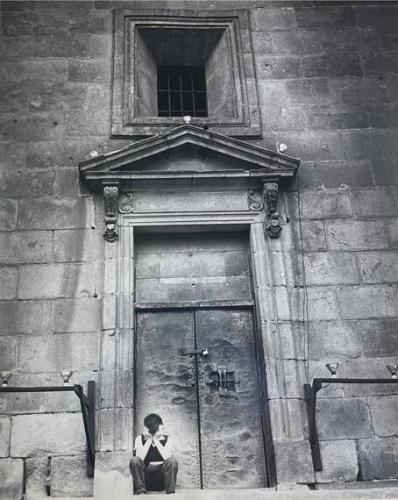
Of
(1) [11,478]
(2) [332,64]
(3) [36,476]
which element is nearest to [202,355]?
(3) [36,476]

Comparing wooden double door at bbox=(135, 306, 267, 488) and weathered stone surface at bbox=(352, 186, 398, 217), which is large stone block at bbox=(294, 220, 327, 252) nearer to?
weathered stone surface at bbox=(352, 186, 398, 217)

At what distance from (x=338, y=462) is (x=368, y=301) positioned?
223 cm

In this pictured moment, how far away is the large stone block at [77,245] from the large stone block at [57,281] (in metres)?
0.12

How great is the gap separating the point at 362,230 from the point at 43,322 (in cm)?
472

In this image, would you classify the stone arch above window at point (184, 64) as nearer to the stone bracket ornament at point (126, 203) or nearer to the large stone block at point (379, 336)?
the stone bracket ornament at point (126, 203)

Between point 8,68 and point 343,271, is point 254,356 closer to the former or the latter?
point 343,271

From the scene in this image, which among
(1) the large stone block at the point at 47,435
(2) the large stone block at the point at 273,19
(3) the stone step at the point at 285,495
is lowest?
(3) the stone step at the point at 285,495

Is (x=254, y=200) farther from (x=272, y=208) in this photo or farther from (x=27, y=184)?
(x=27, y=184)

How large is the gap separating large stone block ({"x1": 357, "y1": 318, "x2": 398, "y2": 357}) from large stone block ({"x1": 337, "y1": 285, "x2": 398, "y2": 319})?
0.10 m

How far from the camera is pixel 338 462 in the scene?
25.4 ft

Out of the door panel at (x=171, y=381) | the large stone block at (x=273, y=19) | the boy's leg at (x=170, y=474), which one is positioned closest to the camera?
the boy's leg at (x=170, y=474)

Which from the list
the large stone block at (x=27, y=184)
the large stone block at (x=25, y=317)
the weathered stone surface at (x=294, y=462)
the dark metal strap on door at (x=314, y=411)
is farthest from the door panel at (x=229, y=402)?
the large stone block at (x=27, y=184)

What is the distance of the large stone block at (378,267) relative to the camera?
8844mm

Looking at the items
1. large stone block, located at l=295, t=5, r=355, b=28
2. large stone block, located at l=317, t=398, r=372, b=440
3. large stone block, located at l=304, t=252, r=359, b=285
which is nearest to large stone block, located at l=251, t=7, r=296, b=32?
large stone block, located at l=295, t=5, r=355, b=28
